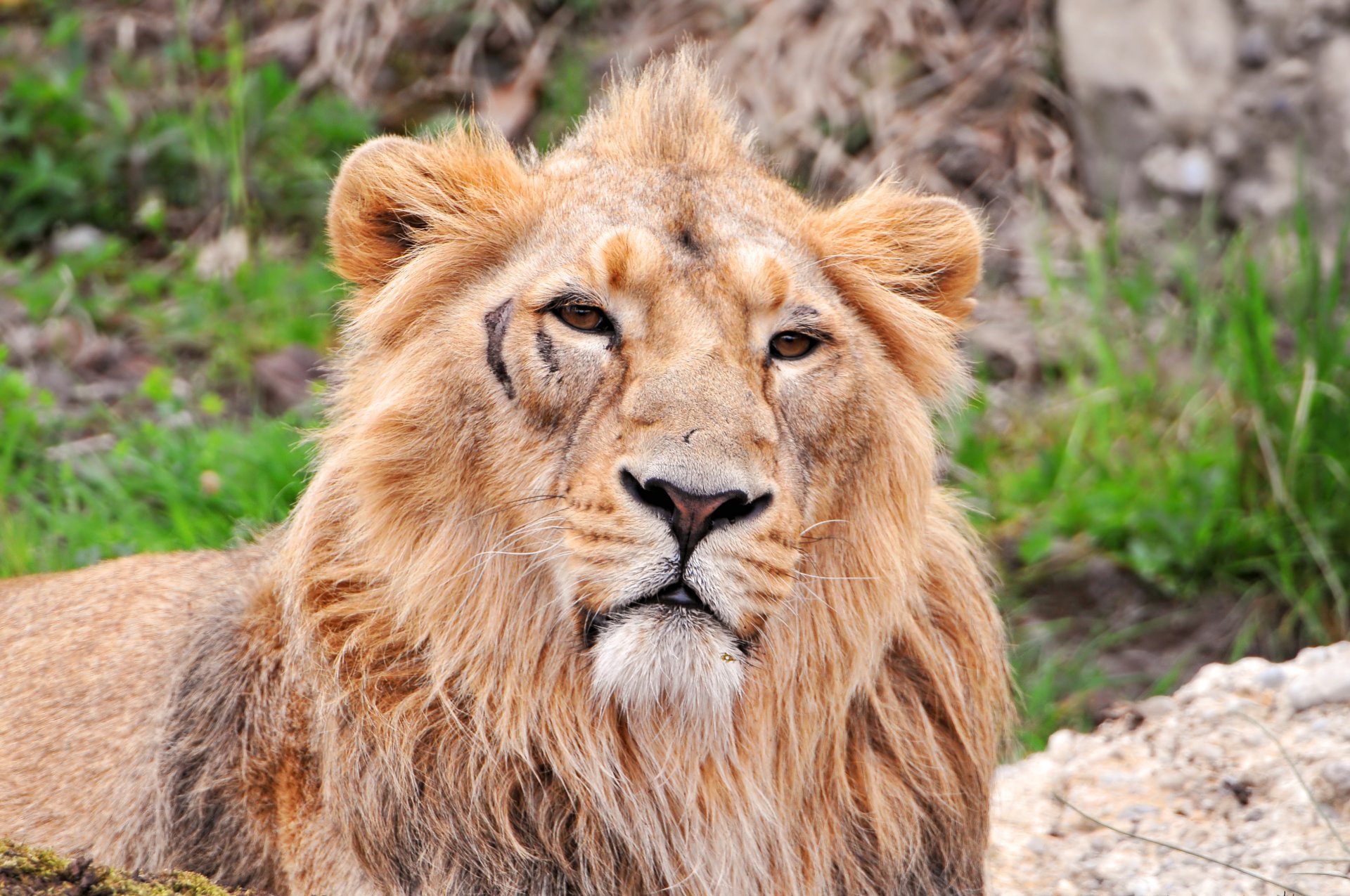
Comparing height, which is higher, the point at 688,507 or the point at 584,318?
the point at 584,318

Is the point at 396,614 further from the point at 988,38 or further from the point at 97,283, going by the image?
the point at 988,38

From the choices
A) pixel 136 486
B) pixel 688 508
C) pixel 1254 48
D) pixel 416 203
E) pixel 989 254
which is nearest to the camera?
pixel 688 508

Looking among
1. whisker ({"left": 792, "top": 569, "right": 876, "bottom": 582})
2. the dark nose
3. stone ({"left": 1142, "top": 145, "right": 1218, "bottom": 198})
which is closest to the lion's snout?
the dark nose

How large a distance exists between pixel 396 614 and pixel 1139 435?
3.73m

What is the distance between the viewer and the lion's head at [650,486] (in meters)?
2.54

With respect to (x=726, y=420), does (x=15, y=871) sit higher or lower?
lower

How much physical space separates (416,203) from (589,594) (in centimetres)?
96

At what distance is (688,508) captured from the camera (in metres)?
2.40

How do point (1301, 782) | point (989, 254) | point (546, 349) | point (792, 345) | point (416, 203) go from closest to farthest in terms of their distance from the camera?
point (546, 349), point (792, 345), point (416, 203), point (1301, 782), point (989, 254)

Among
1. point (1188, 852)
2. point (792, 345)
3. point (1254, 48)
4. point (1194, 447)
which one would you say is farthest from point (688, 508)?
point (1254, 48)

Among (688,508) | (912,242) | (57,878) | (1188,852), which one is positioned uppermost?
(912,242)

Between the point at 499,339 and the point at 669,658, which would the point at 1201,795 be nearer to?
the point at 669,658

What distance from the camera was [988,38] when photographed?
280 inches

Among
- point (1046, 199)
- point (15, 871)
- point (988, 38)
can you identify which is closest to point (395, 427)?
point (15, 871)
